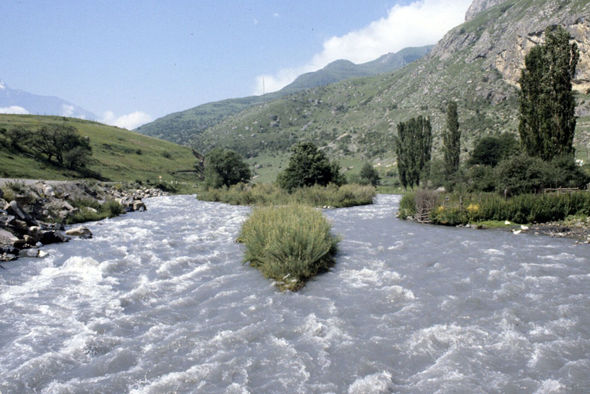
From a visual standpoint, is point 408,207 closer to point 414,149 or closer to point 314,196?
point 314,196

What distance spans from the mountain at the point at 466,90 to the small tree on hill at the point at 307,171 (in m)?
50.1

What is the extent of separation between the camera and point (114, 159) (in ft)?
292

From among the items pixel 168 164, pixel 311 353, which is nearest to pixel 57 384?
pixel 311 353

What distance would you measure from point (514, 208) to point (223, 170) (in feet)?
162

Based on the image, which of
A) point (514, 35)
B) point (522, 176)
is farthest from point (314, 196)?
point (514, 35)

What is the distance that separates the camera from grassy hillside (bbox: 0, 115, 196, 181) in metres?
58.2

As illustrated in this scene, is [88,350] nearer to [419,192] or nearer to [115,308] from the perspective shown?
[115,308]

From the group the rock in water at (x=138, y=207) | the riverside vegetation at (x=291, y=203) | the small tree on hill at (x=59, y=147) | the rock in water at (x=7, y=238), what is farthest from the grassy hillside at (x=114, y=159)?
the rock in water at (x=7, y=238)

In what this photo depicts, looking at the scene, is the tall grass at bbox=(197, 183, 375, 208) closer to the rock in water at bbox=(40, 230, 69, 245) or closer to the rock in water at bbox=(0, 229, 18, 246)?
the rock in water at bbox=(40, 230, 69, 245)

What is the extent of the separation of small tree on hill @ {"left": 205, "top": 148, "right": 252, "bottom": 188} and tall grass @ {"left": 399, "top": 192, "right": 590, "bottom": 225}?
44.2m

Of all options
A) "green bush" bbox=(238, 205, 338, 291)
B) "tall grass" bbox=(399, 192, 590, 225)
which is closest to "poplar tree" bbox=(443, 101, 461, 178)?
"tall grass" bbox=(399, 192, 590, 225)

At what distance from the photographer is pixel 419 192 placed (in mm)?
27781

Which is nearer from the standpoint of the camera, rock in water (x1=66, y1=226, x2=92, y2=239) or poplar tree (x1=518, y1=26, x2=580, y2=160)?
rock in water (x1=66, y1=226, x2=92, y2=239)

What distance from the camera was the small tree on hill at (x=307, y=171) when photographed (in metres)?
50.0
